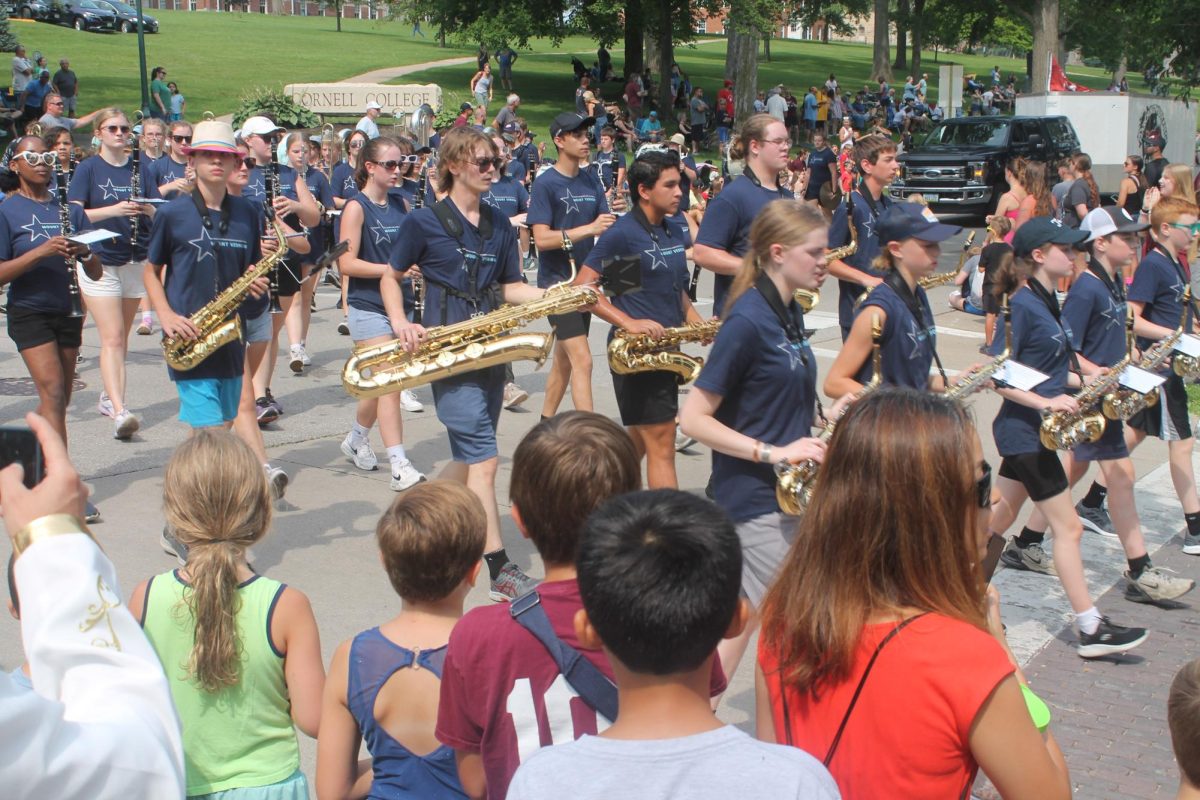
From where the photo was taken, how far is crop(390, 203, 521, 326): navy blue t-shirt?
252 inches

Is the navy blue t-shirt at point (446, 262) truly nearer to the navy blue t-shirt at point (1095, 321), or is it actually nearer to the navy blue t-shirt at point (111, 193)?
the navy blue t-shirt at point (1095, 321)

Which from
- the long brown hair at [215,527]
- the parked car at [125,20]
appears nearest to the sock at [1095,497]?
the long brown hair at [215,527]

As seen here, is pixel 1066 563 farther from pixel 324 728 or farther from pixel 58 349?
pixel 58 349

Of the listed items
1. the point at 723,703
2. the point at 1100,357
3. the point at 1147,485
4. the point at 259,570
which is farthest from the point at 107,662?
the point at 1147,485

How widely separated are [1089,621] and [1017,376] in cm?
125

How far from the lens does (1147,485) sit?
8.93 metres

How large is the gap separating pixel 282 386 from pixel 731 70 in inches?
1414

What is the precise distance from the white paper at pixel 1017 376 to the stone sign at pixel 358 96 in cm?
2670

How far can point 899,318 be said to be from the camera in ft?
16.7

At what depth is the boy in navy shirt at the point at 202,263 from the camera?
6.73m

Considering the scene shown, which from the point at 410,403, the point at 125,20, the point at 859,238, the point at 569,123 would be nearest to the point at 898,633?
the point at 859,238

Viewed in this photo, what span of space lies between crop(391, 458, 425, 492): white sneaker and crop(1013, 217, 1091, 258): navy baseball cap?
12.4ft

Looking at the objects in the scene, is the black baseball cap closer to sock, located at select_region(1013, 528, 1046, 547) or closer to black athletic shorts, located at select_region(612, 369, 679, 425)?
black athletic shorts, located at select_region(612, 369, 679, 425)

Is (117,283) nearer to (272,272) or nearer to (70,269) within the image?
(70,269)
